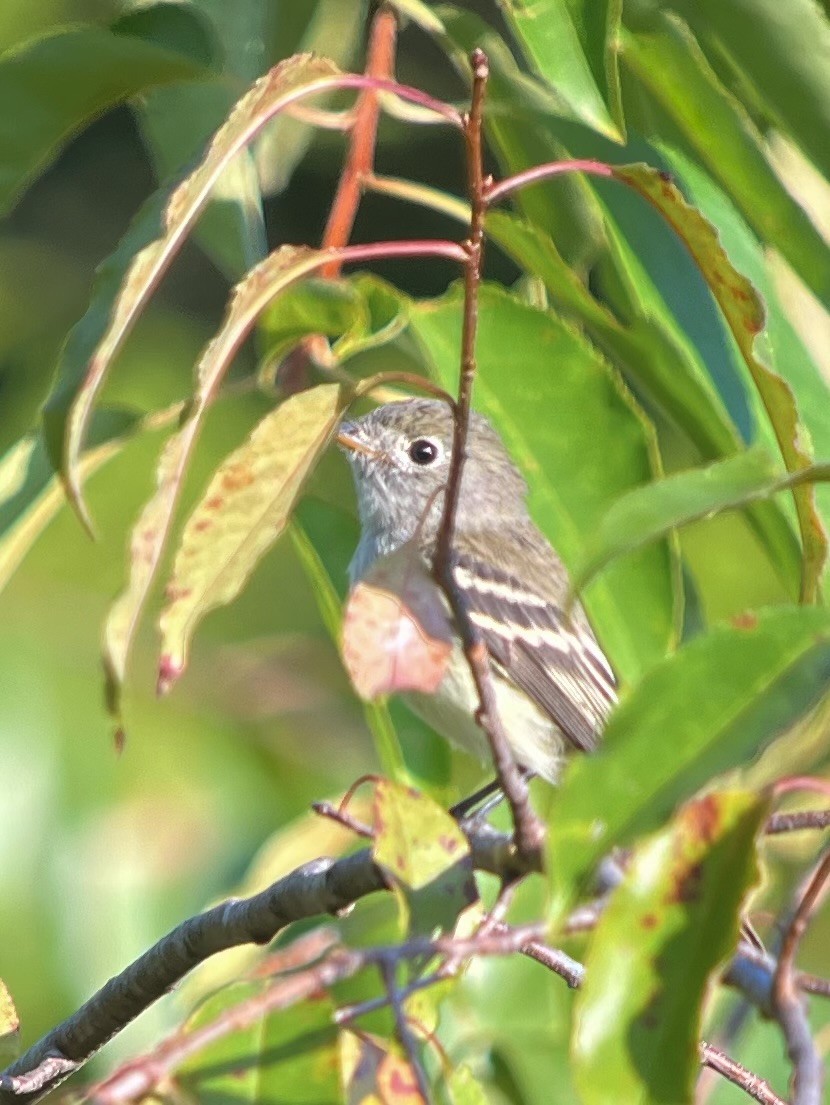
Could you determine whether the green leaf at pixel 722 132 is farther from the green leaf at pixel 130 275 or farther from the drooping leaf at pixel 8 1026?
the drooping leaf at pixel 8 1026

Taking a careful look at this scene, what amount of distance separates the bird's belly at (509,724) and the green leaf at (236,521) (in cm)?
110

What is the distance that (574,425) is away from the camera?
2066 mm

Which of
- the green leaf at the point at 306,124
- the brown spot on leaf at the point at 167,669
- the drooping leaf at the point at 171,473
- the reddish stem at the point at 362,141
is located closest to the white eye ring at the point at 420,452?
the green leaf at the point at 306,124

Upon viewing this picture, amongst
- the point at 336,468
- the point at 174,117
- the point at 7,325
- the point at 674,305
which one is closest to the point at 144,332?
the point at 7,325

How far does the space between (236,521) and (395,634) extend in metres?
0.15

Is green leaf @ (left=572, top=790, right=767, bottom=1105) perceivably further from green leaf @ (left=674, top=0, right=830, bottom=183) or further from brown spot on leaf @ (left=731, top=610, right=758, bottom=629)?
green leaf @ (left=674, top=0, right=830, bottom=183)

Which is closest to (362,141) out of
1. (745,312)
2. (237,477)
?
(745,312)

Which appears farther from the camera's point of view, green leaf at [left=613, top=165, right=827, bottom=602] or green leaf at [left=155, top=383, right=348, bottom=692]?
green leaf at [left=613, top=165, right=827, bottom=602]

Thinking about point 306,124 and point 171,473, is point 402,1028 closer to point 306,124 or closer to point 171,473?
point 171,473

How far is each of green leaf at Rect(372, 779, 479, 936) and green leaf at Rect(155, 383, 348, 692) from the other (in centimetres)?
19

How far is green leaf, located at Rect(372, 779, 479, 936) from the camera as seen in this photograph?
1.25m

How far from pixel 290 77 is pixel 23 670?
1.64m

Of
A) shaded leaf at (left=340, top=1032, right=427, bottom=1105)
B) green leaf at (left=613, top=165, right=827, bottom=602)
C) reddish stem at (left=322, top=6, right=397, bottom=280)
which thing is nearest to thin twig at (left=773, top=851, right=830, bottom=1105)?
shaded leaf at (left=340, top=1032, right=427, bottom=1105)

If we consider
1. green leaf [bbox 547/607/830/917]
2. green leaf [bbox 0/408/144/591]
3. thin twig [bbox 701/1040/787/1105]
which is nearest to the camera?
green leaf [bbox 547/607/830/917]
